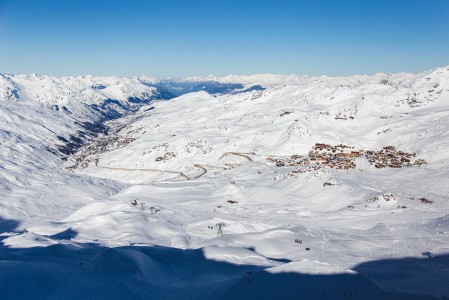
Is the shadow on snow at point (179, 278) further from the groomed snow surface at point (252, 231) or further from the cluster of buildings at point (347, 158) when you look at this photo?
the cluster of buildings at point (347, 158)

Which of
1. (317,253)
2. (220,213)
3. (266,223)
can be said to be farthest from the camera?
(220,213)

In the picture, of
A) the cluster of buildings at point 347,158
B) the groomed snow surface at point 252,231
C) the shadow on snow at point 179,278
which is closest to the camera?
the shadow on snow at point 179,278

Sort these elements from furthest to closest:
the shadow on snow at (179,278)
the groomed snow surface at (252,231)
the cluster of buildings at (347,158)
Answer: the cluster of buildings at (347,158)
the groomed snow surface at (252,231)
the shadow on snow at (179,278)

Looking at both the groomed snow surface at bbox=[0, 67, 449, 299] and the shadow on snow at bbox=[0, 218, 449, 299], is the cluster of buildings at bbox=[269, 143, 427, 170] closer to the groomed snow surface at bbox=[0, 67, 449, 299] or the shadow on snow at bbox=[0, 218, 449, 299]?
the groomed snow surface at bbox=[0, 67, 449, 299]

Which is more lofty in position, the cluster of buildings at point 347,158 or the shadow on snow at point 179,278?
the shadow on snow at point 179,278

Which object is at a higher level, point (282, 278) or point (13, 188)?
point (282, 278)

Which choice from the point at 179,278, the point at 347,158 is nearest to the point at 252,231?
the point at 179,278

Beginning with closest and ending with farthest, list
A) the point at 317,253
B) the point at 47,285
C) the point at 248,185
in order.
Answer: the point at 47,285 → the point at 317,253 → the point at 248,185

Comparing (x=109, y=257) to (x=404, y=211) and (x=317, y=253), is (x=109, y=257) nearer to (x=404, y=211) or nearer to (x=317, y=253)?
(x=317, y=253)

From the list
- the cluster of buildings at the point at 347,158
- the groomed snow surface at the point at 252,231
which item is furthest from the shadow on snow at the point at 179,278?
the cluster of buildings at the point at 347,158

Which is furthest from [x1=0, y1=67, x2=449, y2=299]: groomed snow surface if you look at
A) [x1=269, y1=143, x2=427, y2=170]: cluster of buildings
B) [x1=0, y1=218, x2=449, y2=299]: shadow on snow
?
[x1=269, y1=143, x2=427, y2=170]: cluster of buildings

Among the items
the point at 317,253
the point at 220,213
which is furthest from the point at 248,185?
the point at 317,253
